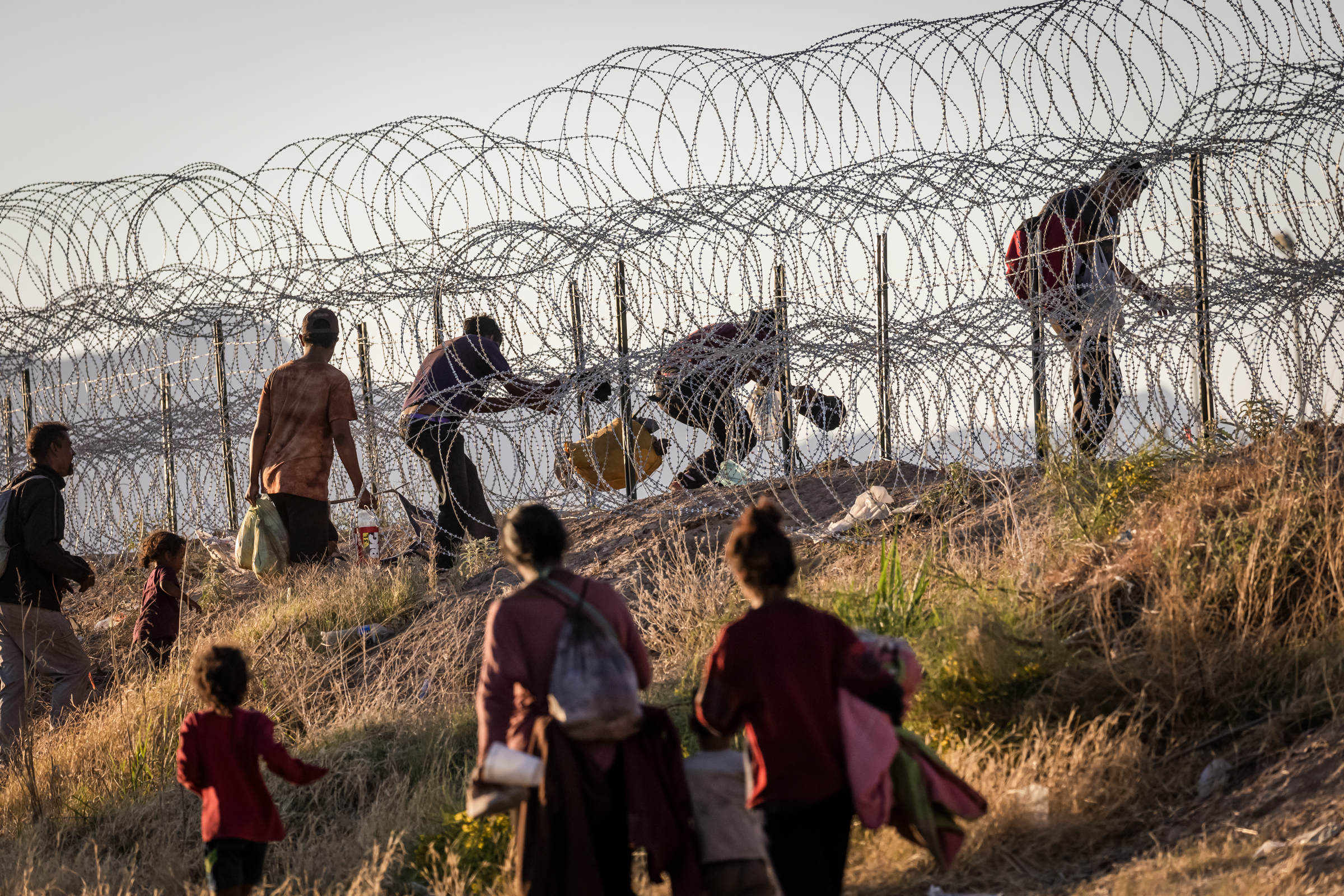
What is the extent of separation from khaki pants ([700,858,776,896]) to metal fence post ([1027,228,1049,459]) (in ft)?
13.5

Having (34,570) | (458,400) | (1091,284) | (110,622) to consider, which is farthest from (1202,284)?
(110,622)

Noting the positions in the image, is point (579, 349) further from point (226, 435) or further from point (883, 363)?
point (226, 435)

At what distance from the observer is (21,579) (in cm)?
707

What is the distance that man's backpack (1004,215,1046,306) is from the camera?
793cm

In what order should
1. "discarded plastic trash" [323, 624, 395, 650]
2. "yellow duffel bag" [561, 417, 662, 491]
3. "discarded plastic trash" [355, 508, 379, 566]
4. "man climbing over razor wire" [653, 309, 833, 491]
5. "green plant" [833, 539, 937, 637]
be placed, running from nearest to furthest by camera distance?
"green plant" [833, 539, 937, 637] → "discarded plastic trash" [323, 624, 395, 650] → "man climbing over razor wire" [653, 309, 833, 491] → "yellow duffel bag" [561, 417, 662, 491] → "discarded plastic trash" [355, 508, 379, 566]

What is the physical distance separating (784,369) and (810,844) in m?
5.18

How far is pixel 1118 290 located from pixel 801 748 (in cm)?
479

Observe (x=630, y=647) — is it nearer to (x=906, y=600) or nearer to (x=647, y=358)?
(x=906, y=600)

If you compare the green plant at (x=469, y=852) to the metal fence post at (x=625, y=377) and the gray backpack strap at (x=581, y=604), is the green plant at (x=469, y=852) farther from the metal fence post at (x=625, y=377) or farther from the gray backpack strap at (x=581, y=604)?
the metal fence post at (x=625, y=377)

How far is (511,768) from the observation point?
317 cm

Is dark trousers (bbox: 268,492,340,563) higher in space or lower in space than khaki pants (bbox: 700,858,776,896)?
higher

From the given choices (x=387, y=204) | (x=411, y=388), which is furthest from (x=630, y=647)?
(x=387, y=204)

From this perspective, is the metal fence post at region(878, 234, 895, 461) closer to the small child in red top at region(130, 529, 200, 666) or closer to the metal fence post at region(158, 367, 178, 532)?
the small child in red top at region(130, 529, 200, 666)

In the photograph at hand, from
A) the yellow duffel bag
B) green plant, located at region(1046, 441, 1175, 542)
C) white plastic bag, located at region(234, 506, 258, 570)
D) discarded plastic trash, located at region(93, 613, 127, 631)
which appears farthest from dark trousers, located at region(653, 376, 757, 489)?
discarded plastic trash, located at region(93, 613, 127, 631)
